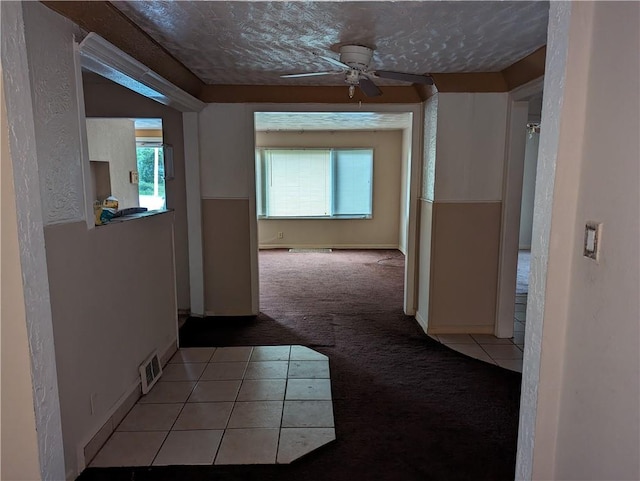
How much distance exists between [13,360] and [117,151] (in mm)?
3878

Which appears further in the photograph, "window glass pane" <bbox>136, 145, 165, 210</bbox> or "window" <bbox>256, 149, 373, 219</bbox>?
"window" <bbox>256, 149, 373, 219</bbox>

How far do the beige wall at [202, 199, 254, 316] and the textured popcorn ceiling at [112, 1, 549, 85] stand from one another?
4.11 ft

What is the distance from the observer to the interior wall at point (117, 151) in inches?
167

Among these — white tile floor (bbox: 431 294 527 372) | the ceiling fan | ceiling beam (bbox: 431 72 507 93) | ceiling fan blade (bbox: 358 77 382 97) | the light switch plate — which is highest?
ceiling beam (bbox: 431 72 507 93)

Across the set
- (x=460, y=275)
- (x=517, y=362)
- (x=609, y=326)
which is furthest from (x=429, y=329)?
(x=609, y=326)

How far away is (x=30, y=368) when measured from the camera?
126 centimetres

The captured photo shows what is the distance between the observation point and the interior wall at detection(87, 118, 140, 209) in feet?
13.9

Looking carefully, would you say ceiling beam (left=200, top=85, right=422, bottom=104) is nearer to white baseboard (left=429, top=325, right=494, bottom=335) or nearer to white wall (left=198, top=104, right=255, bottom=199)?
white wall (left=198, top=104, right=255, bottom=199)

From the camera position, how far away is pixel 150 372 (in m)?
2.70

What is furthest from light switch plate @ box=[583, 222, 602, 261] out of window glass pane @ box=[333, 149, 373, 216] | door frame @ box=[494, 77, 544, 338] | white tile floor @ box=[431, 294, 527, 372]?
Answer: window glass pane @ box=[333, 149, 373, 216]

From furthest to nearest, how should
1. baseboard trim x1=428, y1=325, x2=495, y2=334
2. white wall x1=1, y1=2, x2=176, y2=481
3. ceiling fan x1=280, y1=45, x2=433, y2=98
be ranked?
baseboard trim x1=428, y1=325, x2=495, y2=334, ceiling fan x1=280, y1=45, x2=433, y2=98, white wall x1=1, y1=2, x2=176, y2=481

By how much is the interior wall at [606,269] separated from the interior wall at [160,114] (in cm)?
342

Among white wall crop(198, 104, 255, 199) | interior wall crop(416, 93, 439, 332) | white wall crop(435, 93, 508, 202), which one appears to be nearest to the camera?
white wall crop(435, 93, 508, 202)

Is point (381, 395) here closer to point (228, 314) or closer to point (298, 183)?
point (228, 314)
